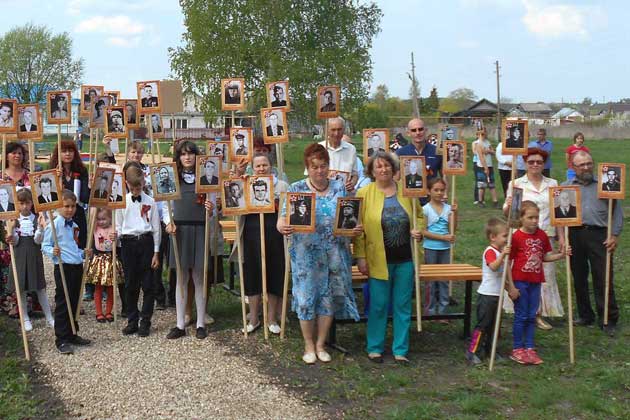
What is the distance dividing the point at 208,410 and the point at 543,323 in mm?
4228

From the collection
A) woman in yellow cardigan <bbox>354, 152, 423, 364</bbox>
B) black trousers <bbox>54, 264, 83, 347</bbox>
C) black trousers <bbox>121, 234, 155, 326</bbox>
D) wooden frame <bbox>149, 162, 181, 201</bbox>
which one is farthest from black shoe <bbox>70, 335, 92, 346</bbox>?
woman in yellow cardigan <bbox>354, 152, 423, 364</bbox>

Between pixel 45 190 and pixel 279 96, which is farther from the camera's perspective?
pixel 279 96

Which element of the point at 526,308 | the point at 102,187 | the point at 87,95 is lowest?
the point at 526,308

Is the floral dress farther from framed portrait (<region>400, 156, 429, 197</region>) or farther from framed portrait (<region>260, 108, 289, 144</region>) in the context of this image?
framed portrait (<region>260, 108, 289, 144</region>)

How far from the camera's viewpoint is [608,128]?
60500 millimetres

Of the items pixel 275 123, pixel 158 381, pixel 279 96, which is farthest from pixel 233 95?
pixel 158 381

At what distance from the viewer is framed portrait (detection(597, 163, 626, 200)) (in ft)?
26.6

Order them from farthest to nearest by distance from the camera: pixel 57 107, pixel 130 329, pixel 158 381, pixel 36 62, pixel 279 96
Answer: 1. pixel 36 62
2. pixel 57 107
3. pixel 279 96
4. pixel 130 329
5. pixel 158 381

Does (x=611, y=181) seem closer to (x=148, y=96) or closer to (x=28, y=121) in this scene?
(x=148, y=96)

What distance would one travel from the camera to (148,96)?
8742 millimetres

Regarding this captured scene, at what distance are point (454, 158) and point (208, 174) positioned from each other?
2719 mm

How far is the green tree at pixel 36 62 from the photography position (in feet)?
239

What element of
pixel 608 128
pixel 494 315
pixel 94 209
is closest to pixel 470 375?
pixel 494 315

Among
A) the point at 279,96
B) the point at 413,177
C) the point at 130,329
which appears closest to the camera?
the point at 413,177
